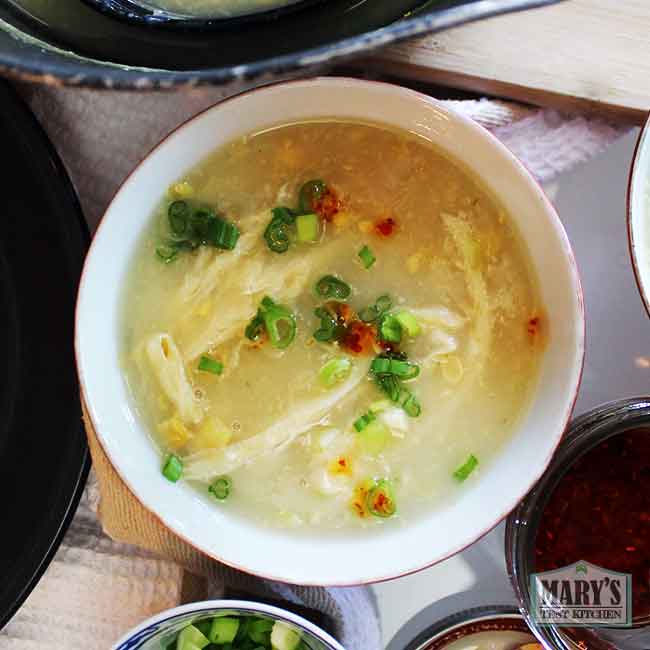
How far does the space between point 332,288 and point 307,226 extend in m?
0.10

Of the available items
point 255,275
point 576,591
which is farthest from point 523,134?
point 576,591

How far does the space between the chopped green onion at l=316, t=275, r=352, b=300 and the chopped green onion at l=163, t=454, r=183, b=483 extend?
0.33 m

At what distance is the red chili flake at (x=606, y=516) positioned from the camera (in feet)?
4.81

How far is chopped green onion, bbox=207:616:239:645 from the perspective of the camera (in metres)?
1.49

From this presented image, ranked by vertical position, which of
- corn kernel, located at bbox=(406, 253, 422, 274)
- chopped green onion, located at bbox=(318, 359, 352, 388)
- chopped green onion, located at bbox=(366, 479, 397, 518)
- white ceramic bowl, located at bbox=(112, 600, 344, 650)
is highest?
corn kernel, located at bbox=(406, 253, 422, 274)

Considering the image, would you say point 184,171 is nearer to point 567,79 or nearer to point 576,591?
point 567,79

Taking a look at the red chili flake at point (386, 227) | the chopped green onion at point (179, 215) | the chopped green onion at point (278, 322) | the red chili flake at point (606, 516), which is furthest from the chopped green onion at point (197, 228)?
the red chili flake at point (606, 516)

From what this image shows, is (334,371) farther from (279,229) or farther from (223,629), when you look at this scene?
(223,629)

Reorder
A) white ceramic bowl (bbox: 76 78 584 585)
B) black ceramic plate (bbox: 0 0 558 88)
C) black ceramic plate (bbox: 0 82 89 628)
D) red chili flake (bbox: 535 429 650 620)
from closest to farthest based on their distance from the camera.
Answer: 1. black ceramic plate (bbox: 0 0 558 88)
2. white ceramic bowl (bbox: 76 78 584 585)
3. black ceramic plate (bbox: 0 82 89 628)
4. red chili flake (bbox: 535 429 650 620)

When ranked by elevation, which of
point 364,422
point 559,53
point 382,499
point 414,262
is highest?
point 559,53

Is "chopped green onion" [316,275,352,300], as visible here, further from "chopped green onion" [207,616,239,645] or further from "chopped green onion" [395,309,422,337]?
"chopped green onion" [207,616,239,645]

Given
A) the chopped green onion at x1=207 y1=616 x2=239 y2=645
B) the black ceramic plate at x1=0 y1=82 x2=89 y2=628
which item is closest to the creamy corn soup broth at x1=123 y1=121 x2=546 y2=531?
the black ceramic plate at x1=0 y1=82 x2=89 y2=628

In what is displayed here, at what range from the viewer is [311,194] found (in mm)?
1317

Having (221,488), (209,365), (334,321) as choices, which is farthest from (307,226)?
(221,488)
